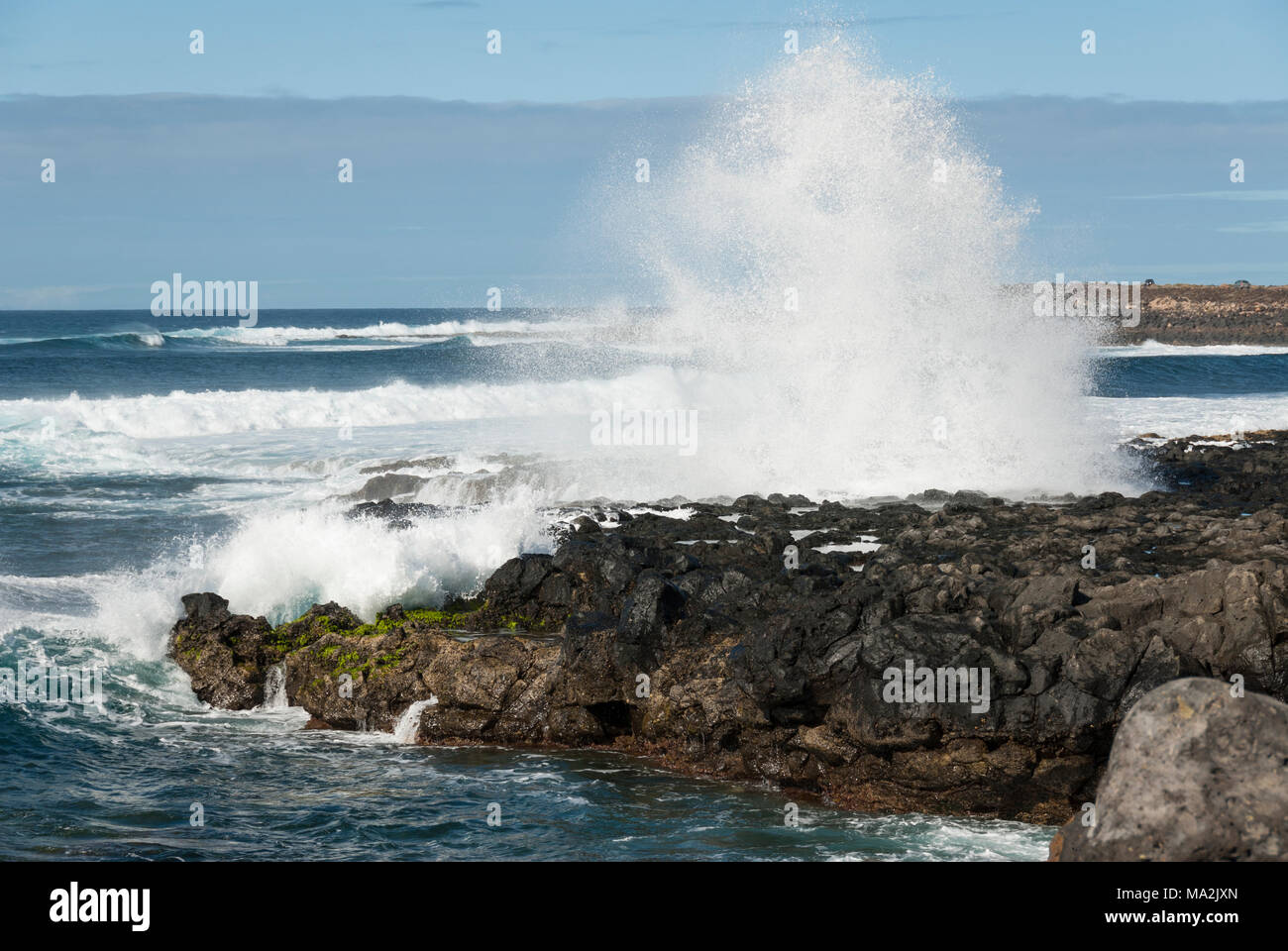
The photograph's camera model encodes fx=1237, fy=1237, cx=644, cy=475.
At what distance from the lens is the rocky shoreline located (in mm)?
9352

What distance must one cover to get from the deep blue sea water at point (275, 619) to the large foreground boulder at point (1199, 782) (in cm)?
349

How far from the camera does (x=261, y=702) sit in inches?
485

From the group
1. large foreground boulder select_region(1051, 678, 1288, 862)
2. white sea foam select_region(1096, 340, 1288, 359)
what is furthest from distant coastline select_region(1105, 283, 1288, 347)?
large foreground boulder select_region(1051, 678, 1288, 862)

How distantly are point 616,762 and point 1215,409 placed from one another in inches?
1348

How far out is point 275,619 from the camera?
14.8 meters

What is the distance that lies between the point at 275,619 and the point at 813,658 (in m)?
7.47

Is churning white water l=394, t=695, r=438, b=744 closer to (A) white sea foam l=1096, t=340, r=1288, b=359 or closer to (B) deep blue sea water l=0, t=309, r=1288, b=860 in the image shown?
(B) deep blue sea water l=0, t=309, r=1288, b=860

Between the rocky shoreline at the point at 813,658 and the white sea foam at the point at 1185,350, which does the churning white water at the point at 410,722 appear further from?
the white sea foam at the point at 1185,350

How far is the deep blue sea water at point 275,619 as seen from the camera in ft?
29.1

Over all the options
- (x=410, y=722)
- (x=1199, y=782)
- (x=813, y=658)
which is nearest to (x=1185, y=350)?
(x=813, y=658)

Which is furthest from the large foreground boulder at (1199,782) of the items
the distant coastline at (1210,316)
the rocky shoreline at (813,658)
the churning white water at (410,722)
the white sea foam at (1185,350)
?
the distant coastline at (1210,316)

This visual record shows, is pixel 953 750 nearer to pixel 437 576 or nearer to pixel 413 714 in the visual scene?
pixel 413 714

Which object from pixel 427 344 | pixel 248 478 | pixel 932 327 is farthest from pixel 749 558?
pixel 427 344

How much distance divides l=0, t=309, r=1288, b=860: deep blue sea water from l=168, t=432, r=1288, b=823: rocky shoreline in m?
0.36
